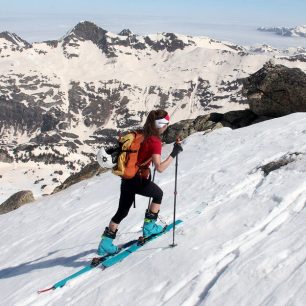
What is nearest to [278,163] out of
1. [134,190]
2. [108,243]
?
[134,190]

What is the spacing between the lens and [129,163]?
10500 millimetres

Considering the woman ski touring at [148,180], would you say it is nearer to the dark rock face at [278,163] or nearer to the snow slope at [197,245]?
the snow slope at [197,245]

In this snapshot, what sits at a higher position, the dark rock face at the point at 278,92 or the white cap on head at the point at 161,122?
the white cap on head at the point at 161,122

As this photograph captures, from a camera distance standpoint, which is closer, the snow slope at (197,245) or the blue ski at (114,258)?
the snow slope at (197,245)

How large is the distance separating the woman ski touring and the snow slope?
2.34 feet

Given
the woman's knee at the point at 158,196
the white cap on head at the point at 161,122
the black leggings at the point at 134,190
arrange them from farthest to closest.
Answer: the woman's knee at the point at 158,196, the black leggings at the point at 134,190, the white cap on head at the point at 161,122

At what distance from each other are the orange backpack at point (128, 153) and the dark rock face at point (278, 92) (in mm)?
24370

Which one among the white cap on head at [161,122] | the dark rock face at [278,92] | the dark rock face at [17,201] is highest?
the white cap on head at [161,122]

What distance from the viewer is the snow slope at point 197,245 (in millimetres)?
8594

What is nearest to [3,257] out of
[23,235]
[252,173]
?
[23,235]

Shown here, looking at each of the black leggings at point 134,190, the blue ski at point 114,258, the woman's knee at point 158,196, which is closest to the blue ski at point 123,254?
the blue ski at point 114,258

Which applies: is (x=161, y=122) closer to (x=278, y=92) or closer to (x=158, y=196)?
(x=158, y=196)

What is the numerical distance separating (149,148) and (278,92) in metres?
25.0

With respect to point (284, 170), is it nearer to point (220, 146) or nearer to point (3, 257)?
point (220, 146)
